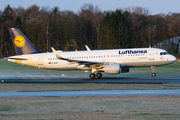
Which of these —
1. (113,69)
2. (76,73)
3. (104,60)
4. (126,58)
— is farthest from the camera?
(76,73)

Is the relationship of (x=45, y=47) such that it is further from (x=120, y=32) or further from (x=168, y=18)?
(x=168, y=18)

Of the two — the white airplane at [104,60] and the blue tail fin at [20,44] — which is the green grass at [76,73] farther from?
the blue tail fin at [20,44]

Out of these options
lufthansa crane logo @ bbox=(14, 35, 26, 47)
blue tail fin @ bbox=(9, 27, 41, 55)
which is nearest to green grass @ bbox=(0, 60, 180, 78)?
blue tail fin @ bbox=(9, 27, 41, 55)

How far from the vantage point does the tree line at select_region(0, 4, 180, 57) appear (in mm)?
86062

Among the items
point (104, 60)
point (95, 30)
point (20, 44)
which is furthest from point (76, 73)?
point (95, 30)

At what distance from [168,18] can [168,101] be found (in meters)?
97.9

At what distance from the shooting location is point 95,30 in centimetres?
9794

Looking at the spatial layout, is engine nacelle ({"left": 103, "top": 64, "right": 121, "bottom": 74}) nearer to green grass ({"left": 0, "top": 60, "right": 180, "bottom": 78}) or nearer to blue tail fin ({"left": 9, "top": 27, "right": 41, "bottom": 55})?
green grass ({"left": 0, "top": 60, "right": 180, "bottom": 78})

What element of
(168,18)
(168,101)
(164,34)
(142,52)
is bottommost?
(168,101)

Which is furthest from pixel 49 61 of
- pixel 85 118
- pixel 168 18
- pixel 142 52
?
pixel 168 18

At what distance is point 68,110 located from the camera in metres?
12.2

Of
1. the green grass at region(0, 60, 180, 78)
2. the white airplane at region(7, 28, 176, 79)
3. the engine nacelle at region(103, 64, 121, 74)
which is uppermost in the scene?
the white airplane at region(7, 28, 176, 79)

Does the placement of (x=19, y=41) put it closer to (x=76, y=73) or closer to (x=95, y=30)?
(x=76, y=73)

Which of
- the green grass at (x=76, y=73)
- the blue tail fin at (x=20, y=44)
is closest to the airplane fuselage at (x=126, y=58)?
the green grass at (x=76, y=73)
